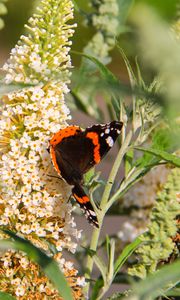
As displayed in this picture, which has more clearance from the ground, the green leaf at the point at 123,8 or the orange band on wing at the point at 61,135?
the green leaf at the point at 123,8

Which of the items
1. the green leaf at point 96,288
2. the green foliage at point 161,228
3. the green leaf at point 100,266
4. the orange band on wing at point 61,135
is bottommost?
the green leaf at point 96,288

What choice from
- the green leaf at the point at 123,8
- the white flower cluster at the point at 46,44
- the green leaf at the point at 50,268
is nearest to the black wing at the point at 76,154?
the white flower cluster at the point at 46,44

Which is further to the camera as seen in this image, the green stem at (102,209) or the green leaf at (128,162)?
the green leaf at (128,162)

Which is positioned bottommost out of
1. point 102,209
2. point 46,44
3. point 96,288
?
point 96,288

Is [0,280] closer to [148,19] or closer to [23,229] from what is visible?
[23,229]

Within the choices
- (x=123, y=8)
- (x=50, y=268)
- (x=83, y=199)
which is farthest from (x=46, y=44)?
(x=123, y=8)

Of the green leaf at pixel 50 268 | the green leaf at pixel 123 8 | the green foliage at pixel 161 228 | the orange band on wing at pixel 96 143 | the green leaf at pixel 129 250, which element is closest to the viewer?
the green leaf at pixel 50 268

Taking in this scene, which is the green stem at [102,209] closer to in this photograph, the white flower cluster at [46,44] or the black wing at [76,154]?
the black wing at [76,154]

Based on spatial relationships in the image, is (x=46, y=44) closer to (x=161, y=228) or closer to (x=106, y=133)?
(x=106, y=133)

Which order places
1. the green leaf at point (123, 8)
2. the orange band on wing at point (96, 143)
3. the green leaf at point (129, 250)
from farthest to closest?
the green leaf at point (123, 8)
the orange band on wing at point (96, 143)
the green leaf at point (129, 250)
